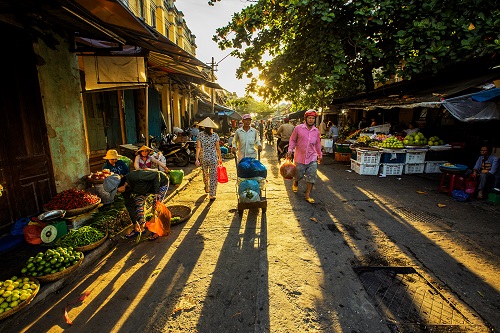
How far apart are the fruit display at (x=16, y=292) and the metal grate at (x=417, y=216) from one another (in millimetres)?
6127

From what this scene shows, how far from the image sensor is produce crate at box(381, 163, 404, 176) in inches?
337

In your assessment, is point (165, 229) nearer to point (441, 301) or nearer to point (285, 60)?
point (441, 301)

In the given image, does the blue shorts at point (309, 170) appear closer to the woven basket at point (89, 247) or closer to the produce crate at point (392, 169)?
the produce crate at point (392, 169)

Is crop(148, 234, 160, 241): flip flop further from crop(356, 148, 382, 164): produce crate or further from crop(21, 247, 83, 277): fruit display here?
crop(356, 148, 382, 164): produce crate

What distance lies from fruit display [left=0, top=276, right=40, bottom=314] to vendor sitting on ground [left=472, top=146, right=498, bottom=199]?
29.2 feet

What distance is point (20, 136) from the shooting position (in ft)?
13.6

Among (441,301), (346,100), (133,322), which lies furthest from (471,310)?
(346,100)

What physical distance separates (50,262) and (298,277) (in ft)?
10.6

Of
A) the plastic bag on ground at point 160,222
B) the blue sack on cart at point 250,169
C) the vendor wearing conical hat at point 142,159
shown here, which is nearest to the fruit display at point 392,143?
the blue sack on cart at point 250,169

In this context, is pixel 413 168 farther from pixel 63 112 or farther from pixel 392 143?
pixel 63 112

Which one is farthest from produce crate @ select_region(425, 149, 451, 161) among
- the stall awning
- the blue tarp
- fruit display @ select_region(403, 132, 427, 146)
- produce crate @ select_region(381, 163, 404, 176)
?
the stall awning

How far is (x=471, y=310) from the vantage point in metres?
2.56

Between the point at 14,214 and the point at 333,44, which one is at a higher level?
the point at 333,44

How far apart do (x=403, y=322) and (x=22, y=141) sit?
614 centimetres
